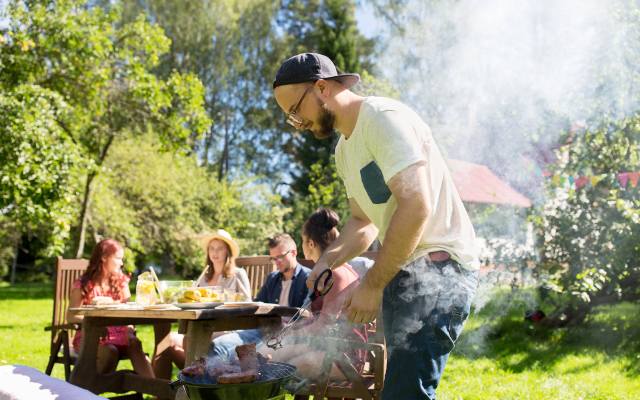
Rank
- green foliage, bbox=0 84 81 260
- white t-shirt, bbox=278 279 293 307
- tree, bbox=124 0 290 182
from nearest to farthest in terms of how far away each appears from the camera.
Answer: white t-shirt, bbox=278 279 293 307, green foliage, bbox=0 84 81 260, tree, bbox=124 0 290 182

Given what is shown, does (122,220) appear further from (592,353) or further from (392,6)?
(592,353)

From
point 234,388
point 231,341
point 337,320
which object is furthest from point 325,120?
point 231,341

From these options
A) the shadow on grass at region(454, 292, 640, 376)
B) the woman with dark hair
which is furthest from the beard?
the shadow on grass at region(454, 292, 640, 376)

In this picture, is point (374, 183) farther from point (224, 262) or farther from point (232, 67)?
point (232, 67)

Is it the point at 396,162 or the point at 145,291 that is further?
the point at 145,291

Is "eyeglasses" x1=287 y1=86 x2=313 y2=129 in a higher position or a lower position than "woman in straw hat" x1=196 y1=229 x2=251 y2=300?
higher

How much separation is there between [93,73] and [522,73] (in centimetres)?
692

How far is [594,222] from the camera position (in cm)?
602

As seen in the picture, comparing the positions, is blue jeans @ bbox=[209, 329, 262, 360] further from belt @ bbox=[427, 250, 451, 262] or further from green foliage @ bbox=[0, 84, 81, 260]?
green foliage @ bbox=[0, 84, 81, 260]

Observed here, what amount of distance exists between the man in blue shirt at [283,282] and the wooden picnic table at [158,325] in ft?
1.03

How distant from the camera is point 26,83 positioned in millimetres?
9016

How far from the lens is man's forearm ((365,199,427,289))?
1782 mm

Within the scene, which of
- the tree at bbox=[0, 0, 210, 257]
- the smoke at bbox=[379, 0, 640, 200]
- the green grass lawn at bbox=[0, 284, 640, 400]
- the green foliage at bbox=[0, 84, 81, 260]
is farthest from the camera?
the tree at bbox=[0, 0, 210, 257]

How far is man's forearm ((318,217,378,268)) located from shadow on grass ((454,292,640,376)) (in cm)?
335
